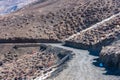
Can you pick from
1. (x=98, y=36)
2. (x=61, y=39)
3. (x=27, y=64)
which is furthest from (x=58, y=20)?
(x=27, y=64)

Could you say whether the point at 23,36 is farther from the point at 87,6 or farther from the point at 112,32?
the point at 112,32

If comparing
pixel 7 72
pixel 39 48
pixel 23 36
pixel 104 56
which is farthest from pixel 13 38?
pixel 104 56

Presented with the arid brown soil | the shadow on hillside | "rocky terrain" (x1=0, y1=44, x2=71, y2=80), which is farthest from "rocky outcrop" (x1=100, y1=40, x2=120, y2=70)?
the arid brown soil

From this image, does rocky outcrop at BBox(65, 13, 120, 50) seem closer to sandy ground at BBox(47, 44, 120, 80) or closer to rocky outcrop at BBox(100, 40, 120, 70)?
sandy ground at BBox(47, 44, 120, 80)

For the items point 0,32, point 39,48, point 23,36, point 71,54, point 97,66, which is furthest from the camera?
point 0,32

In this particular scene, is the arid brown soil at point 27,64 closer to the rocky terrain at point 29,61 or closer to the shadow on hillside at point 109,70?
the rocky terrain at point 29,61

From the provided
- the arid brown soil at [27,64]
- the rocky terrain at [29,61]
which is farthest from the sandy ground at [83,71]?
the arid brown soil at [27,64]
